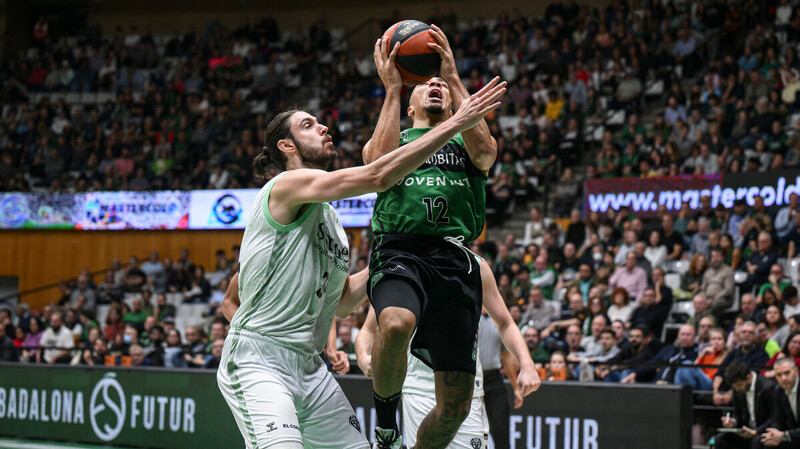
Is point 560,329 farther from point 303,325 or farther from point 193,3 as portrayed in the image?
point 193,3

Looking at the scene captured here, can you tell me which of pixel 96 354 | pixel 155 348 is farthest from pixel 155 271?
pixel 155 348

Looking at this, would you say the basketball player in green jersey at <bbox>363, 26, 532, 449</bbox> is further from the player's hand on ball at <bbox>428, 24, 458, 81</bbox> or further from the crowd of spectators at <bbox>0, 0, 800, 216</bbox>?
the crowd of spectators at <bbox>0, 0, 800, 216</bbox>

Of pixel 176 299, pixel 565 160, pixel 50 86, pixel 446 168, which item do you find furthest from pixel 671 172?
pixel 50 86

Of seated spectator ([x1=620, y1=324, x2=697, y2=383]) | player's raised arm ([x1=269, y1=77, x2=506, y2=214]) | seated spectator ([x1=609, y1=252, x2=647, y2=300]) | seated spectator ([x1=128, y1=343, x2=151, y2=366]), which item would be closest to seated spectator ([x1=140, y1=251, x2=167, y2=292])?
seated spectator ([x1=128, y1=343, x2=151, y2=366])

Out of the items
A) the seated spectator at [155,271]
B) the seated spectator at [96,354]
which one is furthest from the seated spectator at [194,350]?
the seated spectator at [155,271]

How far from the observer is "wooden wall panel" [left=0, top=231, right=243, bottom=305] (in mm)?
19422

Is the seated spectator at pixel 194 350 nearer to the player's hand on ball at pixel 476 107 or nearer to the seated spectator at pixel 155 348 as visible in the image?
the seated spectator at pixel 155 348

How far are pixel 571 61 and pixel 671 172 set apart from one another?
5115mm

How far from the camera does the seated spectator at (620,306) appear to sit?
1203cm

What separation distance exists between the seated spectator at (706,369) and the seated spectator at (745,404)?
0.68 meters

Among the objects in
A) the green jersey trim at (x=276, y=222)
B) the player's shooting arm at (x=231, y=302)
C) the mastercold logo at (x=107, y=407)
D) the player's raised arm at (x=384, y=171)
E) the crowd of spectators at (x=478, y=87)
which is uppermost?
the crowd of spectators at (x=478, y=87)

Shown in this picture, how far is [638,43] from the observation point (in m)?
18.2

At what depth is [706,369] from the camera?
994 cm

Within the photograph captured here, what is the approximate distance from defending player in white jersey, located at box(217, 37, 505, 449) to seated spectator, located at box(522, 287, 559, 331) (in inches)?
325
